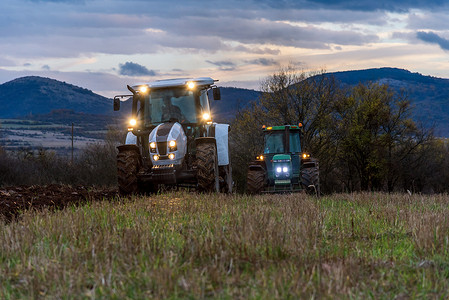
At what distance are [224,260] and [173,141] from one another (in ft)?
25.8

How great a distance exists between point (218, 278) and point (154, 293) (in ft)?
1.91

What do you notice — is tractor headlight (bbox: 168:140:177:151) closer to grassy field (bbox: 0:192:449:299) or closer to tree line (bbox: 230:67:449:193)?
grassy field (bbox: 0:192:449:299)

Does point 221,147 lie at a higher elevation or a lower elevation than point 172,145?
lower

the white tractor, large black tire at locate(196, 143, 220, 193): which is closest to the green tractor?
the white tractor

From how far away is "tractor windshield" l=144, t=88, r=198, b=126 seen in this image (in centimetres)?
1377

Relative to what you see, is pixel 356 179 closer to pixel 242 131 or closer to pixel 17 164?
pixel 242 131

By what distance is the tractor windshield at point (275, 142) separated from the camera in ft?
62.8

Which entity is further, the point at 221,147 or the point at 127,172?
the point at 221,147

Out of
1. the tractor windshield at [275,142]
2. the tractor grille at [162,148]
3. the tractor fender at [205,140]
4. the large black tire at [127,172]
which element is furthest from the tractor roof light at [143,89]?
the tractor windshield at [275,142]

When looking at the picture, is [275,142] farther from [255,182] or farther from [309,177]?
[309,177]

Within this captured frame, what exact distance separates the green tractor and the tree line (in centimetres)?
1598

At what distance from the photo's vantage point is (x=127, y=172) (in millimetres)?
12656

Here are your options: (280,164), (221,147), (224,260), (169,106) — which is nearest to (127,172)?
(169,106)

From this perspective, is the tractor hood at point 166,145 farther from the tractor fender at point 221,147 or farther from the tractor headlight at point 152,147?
the tractor fender at point 221,147
